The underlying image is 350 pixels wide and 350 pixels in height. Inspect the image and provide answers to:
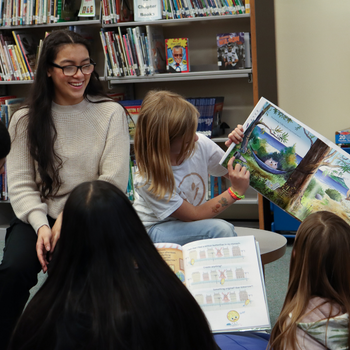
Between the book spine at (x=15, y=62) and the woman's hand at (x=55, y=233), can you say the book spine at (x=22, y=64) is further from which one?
the woman's hand at (x=55, y=233)

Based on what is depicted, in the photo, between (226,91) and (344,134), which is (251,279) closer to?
(344,134)

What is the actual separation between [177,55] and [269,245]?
1690mm

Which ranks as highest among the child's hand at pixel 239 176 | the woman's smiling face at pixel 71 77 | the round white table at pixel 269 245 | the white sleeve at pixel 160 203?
the woman's smiling face at pixel 71 77

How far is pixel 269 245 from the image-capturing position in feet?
5.34

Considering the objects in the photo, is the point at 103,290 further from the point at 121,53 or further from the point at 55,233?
the point at 121,53

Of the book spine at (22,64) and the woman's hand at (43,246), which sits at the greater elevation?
the book spine at (22,64)

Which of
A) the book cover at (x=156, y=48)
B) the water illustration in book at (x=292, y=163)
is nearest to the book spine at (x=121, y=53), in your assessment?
the book cover at (x=156, y=48)

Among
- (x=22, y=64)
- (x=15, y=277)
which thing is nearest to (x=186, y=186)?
(x=15, y=277)

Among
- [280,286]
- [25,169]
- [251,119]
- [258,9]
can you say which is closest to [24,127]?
[25,169]

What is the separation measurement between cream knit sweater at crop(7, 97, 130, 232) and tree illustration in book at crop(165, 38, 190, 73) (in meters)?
1.33

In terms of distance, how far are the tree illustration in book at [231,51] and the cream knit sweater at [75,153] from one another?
4.38 ft

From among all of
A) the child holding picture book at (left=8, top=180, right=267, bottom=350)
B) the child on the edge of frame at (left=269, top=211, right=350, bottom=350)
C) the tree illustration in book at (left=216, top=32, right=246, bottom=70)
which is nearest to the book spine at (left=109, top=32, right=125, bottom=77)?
the tree illustration in book at (left=216, top=32, right=246, bottom=70)

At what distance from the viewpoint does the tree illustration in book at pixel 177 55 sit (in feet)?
9.66

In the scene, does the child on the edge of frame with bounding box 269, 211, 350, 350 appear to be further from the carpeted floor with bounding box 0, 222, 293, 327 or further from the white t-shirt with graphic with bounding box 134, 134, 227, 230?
the carpeted floor with bounding box 0, 222, 293, 327
